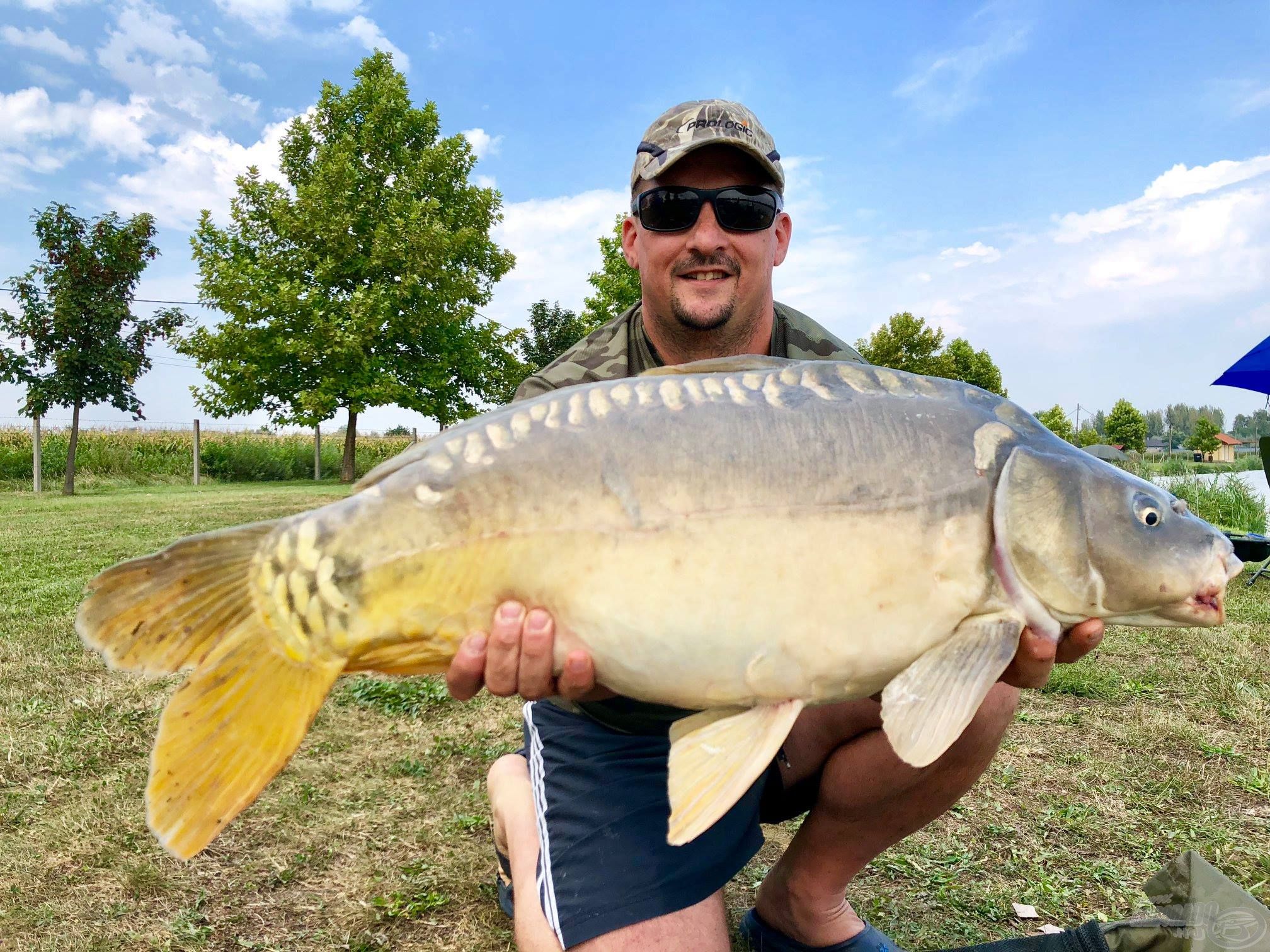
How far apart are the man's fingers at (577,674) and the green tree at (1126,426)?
158 ft

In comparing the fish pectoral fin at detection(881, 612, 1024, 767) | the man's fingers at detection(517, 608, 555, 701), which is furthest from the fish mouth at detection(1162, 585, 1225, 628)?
the man's fingers at detection(517, 608, 555, 701)

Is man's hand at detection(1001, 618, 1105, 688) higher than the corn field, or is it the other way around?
the corn field

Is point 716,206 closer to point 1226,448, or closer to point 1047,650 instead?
point 1047,650

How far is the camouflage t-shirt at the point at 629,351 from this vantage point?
2447mm

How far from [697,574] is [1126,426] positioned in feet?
162

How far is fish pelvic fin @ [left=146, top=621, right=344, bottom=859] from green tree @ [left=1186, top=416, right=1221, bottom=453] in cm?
5524

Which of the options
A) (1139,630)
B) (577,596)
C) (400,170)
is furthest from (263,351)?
(577,596)

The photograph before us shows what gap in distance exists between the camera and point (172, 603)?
1.44m

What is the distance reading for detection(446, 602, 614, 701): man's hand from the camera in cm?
146

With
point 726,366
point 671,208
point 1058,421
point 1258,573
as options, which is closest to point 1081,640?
point 726,366

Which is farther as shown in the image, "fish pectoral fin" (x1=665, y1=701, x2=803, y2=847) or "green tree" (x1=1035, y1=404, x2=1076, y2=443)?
"green tree" (x1=1035, y1=404, x2=1076, y2=443)

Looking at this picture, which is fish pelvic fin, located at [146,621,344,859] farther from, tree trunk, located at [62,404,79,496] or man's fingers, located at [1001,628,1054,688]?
tree trunk, located at [62,404,79,496]

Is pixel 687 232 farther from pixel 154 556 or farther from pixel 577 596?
pixel 154 556

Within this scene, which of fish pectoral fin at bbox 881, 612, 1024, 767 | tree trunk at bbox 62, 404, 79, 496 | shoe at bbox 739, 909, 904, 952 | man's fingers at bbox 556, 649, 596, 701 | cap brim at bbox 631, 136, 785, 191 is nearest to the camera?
fish pectoral fin at bbox 881, 612, 1024, 767
